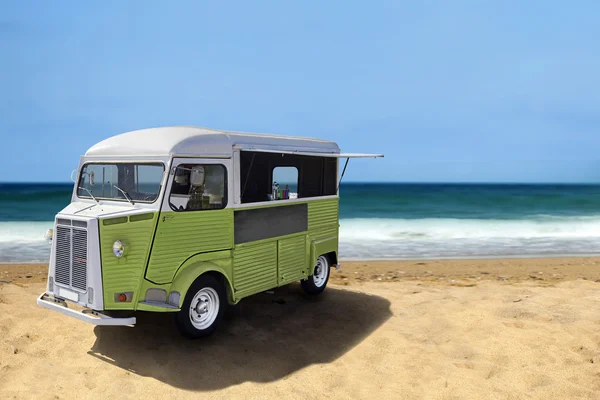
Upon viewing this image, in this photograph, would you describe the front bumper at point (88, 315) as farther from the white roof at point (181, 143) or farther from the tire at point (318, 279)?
the tire at point (318, 279)

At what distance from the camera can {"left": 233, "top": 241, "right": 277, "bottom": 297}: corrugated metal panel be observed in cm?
741

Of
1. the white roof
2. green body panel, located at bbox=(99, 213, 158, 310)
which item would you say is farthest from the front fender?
the white roof

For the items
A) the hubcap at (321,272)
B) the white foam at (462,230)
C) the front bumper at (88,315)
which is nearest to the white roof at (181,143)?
the front bumper at (88,315)

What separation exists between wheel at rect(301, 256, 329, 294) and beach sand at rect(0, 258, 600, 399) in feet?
0.70

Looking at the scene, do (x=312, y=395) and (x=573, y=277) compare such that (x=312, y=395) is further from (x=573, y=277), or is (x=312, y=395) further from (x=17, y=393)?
(x=573, y=277)

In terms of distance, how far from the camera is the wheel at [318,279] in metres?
9.57

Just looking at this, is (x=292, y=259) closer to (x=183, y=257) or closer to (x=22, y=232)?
(x=183, y=257)

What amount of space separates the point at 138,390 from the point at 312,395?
205 cm

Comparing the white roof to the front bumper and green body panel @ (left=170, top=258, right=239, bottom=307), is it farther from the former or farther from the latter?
the front bumper

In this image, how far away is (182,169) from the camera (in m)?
6.64

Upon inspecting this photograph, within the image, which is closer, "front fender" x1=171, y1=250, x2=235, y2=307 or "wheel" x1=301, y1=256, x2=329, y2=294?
"front fender" x1=171, y1=250, x2=235, y2=307

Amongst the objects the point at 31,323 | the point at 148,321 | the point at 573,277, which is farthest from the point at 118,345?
the point at 573,277

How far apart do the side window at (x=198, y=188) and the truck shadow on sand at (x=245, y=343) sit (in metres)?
1.97

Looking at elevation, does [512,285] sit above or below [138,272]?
below
